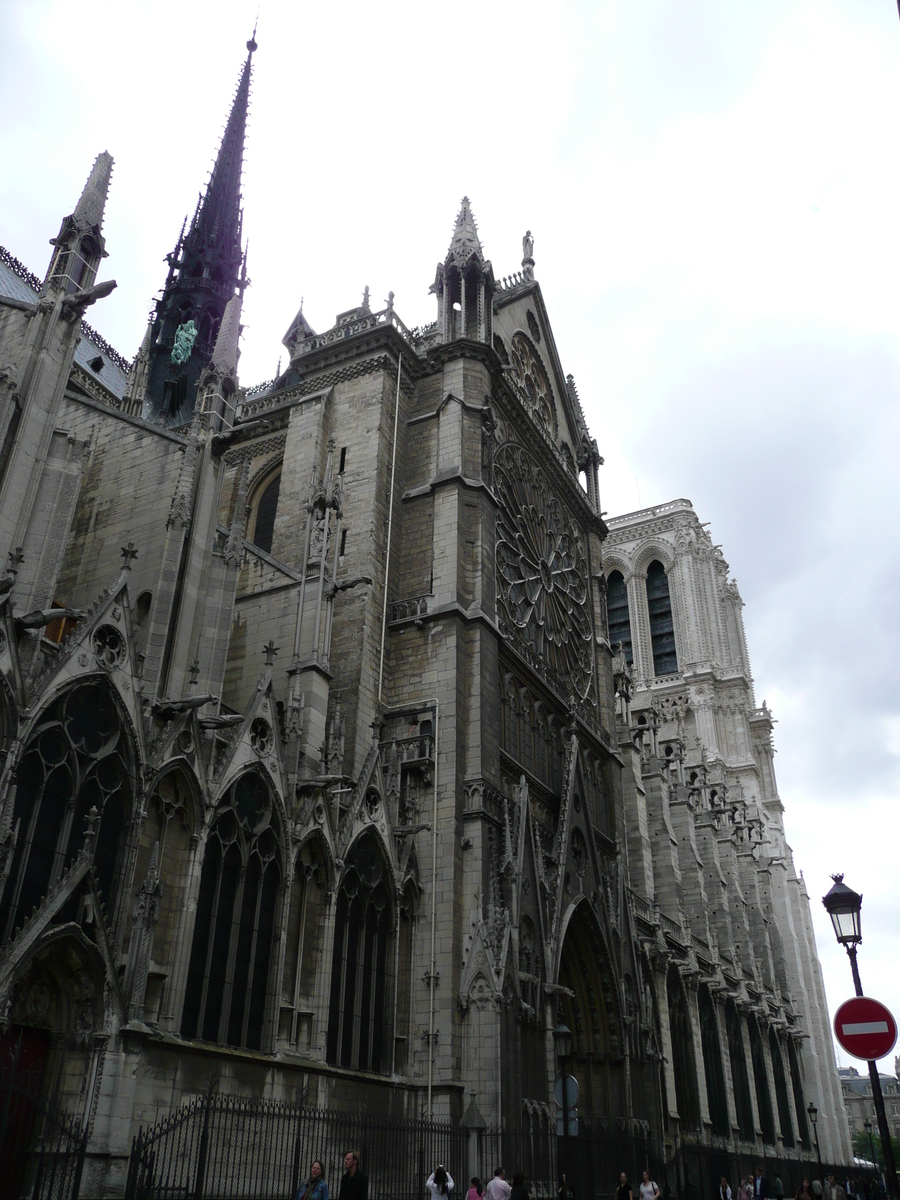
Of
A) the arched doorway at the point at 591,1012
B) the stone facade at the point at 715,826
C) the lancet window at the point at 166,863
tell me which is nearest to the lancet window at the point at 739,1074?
the stone facade at the point at 715,826

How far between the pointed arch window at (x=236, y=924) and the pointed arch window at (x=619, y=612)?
50658 millimetres

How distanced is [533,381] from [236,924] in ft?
77.6

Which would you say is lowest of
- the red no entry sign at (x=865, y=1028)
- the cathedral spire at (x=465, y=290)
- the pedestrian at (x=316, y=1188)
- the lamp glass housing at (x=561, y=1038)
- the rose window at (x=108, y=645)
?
the pedestrian at (x=316, y=1188)

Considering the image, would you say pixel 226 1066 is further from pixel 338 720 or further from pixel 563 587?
pixel 563 587

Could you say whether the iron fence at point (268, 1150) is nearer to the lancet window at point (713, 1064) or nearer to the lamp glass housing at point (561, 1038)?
the lamp glass housing at point (561, 1038)

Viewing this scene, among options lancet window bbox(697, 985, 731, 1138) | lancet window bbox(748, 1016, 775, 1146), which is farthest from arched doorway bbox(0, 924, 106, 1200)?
lancet window bbox(748, 1016, 775, 1146)

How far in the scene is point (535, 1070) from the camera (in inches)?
836

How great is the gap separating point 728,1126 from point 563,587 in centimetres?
2047

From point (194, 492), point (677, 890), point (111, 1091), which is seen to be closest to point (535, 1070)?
point (111, 1091)

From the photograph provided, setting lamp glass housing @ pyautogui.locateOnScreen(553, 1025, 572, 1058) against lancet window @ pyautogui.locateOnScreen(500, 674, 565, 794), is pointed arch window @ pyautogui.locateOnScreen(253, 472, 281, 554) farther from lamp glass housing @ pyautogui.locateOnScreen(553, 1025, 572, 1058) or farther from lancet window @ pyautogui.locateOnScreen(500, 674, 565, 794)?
lamp glass housing @ pyautogui.locateOnScreen(553, 1025, 572, 1058)

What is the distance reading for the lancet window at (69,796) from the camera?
13.8 metres

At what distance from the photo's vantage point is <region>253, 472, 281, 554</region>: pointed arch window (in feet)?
97.4

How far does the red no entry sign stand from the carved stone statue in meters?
37.3

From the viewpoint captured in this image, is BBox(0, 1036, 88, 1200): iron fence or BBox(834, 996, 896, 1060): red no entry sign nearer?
BBox(834, 996, 896, 1060): red no entry sign
